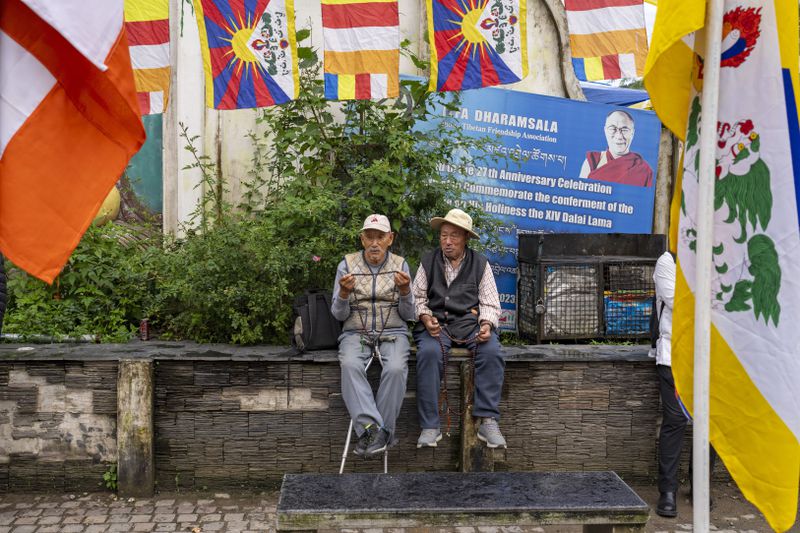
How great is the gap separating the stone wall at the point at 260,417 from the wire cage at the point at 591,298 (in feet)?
2.38

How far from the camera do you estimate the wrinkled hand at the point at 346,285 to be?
534cm

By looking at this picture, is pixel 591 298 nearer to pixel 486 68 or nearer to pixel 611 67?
pixel 611 67

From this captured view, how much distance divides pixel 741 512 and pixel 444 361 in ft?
7.56

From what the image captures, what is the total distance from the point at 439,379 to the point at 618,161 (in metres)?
3.43

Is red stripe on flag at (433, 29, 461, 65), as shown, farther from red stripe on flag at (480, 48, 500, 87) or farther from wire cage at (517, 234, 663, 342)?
wire cage at (517, 234, 663, 342)

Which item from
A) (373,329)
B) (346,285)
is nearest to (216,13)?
(346,285)

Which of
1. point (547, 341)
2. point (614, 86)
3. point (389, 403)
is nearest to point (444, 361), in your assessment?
point (389, 403)

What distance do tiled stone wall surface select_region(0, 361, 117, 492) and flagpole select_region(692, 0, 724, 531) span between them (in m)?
4.16

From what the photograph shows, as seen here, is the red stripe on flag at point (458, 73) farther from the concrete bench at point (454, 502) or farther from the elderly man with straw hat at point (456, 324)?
the concrete bench at point (454, 502)

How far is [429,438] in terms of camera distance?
217 inches

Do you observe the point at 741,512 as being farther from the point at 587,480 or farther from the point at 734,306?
the point at 734,306

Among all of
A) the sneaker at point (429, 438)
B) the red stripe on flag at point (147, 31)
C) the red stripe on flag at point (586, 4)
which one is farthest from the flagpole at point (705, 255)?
the red stripe on flag at point (147, 31)

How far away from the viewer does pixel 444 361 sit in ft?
18.6

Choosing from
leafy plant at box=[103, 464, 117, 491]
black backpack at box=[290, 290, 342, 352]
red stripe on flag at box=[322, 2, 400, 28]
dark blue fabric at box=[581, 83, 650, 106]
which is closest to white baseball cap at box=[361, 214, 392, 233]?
black backpack at box=[290, 290, 342, 352]
